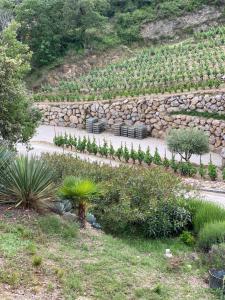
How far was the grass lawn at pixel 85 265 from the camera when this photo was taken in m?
8.33

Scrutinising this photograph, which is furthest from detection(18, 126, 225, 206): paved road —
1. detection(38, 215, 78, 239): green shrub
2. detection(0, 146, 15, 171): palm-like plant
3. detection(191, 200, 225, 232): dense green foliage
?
detection(38, 215, 78, 239): green shrub

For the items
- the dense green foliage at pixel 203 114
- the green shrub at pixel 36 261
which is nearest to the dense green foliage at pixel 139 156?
the dense green foliage at pixel 203 114

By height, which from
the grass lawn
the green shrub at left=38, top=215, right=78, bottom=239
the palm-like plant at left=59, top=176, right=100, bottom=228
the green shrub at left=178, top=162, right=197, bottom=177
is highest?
the palm-like plant at left=59, top=176, right=100, bottom=228

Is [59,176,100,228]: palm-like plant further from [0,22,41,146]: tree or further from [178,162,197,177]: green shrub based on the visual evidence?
[178,162,197,177]: green shrub

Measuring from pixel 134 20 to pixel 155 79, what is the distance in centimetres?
1425

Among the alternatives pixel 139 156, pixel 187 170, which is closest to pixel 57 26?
pixel 139 156

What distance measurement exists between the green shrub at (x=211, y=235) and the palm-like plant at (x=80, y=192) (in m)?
2.40

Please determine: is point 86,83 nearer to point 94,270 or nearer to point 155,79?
point 155,79

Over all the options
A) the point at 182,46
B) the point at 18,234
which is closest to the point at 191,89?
the point at 182,46

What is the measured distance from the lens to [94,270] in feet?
30.3

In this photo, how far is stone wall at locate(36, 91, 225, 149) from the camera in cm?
2659

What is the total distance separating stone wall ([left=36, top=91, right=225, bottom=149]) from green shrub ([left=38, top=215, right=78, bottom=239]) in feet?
52.9

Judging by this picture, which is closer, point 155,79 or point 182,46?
point 155,79

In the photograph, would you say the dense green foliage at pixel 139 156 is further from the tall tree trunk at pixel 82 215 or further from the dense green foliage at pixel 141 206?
the tall tree trunk at pixel 82 215
